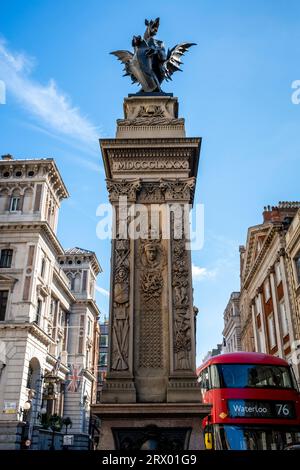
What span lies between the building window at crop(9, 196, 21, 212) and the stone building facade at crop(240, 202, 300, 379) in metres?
23.7

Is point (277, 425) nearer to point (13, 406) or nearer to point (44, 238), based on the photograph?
point (13, 406)

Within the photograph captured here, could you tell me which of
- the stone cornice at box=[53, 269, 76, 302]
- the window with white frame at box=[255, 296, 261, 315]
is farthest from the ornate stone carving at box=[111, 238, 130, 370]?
the stone cornice at box=[53, 269, 76, 302]

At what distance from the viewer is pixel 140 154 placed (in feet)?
45.8

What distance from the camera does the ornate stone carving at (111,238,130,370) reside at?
445 inches

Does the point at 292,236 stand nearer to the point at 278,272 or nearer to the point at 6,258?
the point at 278,272

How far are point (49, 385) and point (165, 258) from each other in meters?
36.8

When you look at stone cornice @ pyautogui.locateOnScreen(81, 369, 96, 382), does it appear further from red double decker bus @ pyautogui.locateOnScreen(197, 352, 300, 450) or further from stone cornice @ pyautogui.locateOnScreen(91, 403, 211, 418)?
stone cornice @ pyautogui.locateOnScreen(91, 403, 211, 418)

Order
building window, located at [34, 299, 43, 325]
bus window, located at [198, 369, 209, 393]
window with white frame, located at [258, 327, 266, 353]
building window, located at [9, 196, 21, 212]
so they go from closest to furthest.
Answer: bus window, located at [198, 369, 209, 393] < building window, located at [34, 299, 43, 325] < building window, located at [9, 196, 21, 212] < window with white frame, located at [258, 327, 266, 353]

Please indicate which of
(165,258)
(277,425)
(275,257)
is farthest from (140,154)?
(275,257)

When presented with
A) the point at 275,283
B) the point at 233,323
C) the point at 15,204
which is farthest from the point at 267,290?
the point at 233,323

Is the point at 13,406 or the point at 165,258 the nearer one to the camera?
the point at 165,258

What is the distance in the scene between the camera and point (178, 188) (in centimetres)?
1342

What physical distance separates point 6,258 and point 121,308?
3049 centimetres

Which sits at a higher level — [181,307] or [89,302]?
[89,302]
